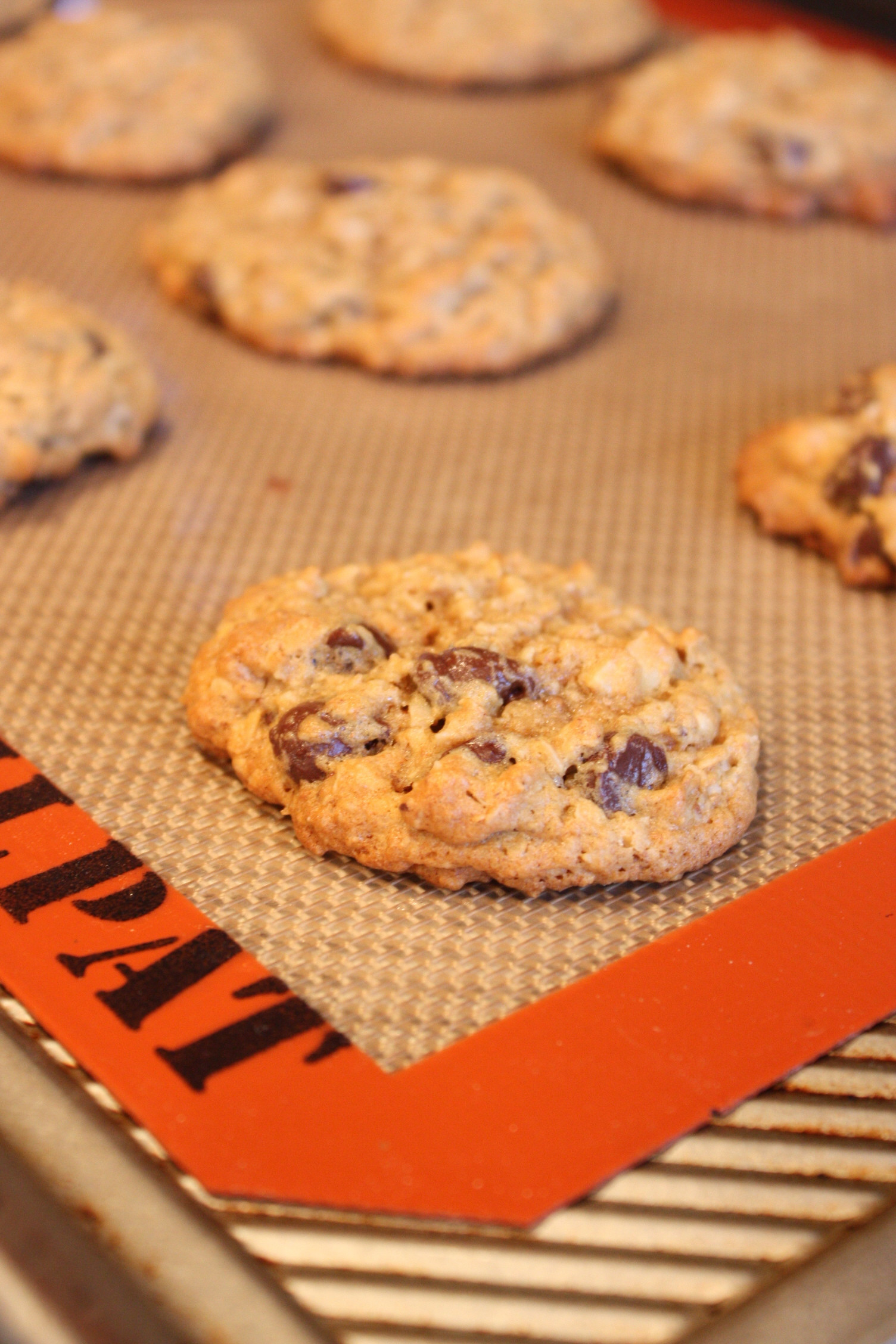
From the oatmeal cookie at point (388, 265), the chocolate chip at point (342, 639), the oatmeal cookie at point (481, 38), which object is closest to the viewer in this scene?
the chocolate chip at point (342, 639)

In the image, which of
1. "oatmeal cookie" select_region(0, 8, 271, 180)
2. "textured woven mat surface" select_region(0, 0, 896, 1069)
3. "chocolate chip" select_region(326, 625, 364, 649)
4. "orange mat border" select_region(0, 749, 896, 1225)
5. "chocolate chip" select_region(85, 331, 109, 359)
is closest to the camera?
"orange mat border" select_region(0, 749, 896, 1225)

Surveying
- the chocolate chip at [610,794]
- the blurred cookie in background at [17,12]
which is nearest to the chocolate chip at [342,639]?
the chocolate chip at [610,794]

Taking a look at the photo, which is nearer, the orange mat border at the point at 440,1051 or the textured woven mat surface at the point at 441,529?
the orange mat border at the point at 440,1051

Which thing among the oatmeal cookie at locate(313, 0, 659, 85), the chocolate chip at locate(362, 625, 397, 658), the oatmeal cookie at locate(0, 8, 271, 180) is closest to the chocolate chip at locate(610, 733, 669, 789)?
the chocolate chip at locate(362, 625, 397, 658)

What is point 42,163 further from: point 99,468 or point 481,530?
point 481,530

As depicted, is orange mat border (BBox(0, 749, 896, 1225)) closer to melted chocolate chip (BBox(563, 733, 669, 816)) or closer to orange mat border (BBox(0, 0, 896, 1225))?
orange mat border (BBox(0, 0, 896, 1225))

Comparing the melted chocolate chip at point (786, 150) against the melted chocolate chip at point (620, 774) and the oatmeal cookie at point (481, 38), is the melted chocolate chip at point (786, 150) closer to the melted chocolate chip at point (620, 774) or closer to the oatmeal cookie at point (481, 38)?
the oatmeal cookie at point (481, 38)

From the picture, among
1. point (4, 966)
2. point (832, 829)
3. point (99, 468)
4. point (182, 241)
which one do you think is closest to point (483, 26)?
point (182, 241)
